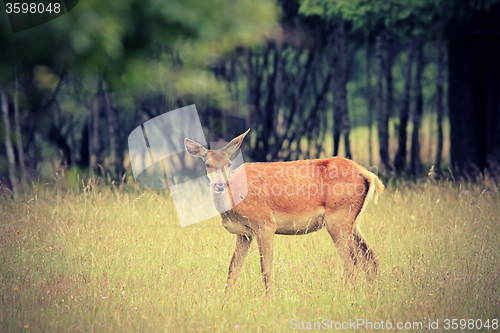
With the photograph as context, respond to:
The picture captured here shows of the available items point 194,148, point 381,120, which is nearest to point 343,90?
point 381,120

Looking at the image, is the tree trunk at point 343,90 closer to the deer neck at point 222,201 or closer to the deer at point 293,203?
the deer at point 293,203

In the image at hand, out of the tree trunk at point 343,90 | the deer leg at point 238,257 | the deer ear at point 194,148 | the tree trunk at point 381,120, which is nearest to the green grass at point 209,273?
the deer leg at point 238,257

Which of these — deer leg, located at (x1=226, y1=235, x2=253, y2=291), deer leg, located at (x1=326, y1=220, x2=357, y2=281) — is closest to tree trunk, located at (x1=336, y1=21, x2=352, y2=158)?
deer leg, located at (x1=326, y1=220, x2=357, y2=281)

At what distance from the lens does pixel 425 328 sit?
5.16 meters

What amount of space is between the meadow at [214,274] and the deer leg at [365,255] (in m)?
0.12

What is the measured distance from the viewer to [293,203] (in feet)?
21.2

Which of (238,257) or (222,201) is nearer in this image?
(222,201)

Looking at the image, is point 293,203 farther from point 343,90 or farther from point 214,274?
point 343,90

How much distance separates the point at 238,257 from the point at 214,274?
1.19 feet

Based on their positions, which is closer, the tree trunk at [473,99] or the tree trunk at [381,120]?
the tree trunk at [473,99]

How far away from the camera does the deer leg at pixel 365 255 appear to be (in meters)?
6.42

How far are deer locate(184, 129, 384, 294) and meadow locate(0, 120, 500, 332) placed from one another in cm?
22

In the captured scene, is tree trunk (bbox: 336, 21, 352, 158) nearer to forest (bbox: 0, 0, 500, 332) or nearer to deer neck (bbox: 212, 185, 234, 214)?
forest (bbox: 0, 0, 500, 332)

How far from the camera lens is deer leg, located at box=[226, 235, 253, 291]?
6.33 metres
